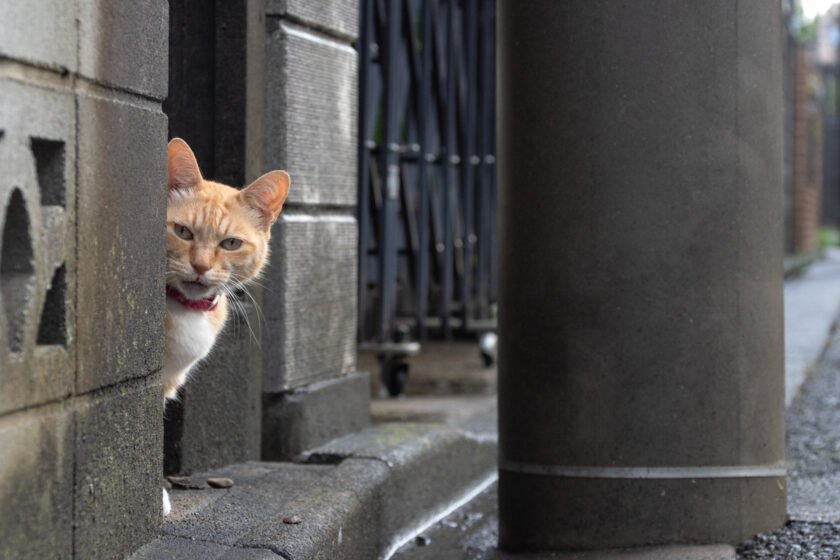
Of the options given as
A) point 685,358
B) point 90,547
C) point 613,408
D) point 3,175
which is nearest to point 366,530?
point 613,408

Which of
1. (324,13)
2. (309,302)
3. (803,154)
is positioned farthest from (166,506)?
(803,154)

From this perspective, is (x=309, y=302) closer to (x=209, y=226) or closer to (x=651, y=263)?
(x=209, y=226)

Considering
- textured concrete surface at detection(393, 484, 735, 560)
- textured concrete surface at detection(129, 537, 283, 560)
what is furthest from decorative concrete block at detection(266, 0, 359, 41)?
textured concrete surface at detection(129, 537, 283, 560)

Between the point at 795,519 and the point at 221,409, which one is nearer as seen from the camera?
the point at 795,519

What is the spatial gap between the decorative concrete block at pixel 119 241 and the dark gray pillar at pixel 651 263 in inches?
44.2

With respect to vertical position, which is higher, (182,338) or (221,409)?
(182,338)

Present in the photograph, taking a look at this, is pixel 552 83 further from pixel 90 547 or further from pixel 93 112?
pixel 90 547

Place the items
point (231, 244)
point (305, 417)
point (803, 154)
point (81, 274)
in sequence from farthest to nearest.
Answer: point (803, 154) → point (305, 417) → point (231, 244) → point (81, 274)

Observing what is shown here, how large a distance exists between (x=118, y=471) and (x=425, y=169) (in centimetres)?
506

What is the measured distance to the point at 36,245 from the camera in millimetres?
1747

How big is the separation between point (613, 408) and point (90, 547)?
1445 millimetres

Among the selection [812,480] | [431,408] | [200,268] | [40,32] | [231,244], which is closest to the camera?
[40,32]

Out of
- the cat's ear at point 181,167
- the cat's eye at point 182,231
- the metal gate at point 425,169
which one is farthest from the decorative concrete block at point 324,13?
the metal gate at point 425,169

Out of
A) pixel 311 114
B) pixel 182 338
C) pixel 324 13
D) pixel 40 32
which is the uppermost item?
pixel 324 13
